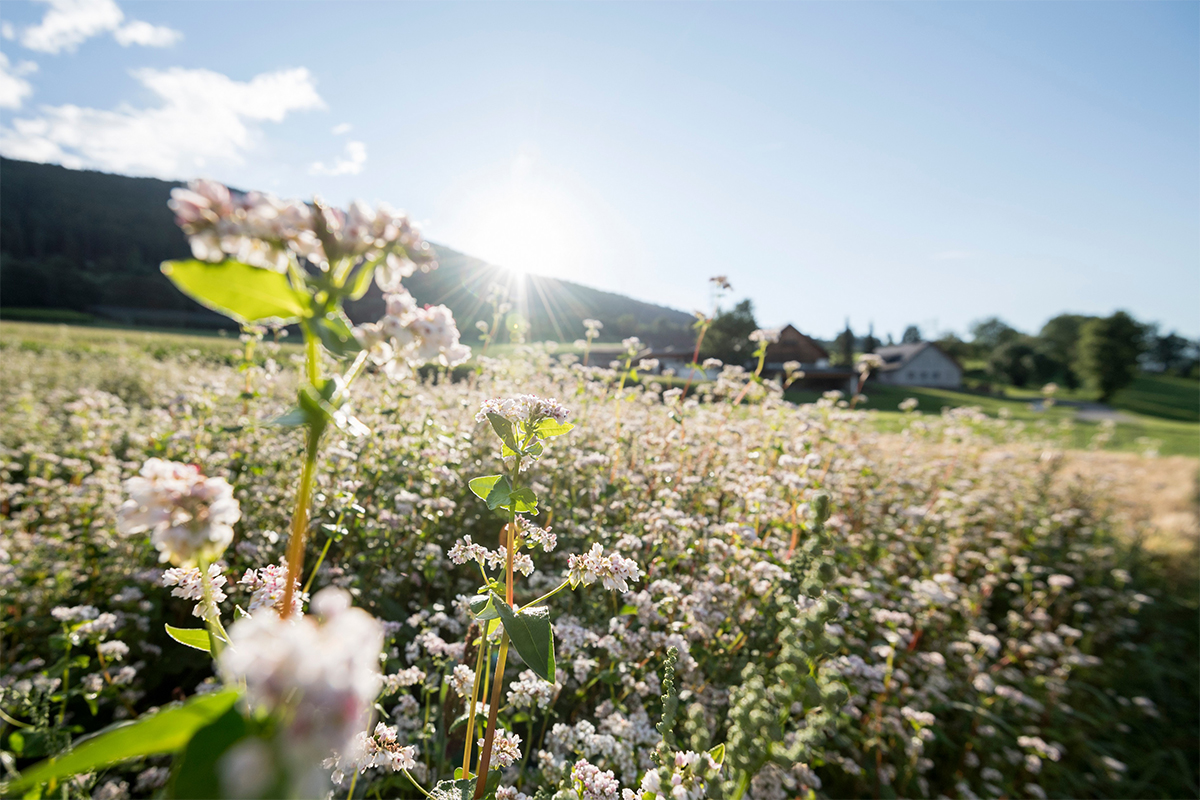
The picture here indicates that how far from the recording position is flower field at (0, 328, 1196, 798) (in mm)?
1862

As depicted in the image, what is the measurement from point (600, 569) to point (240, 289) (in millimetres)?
1074

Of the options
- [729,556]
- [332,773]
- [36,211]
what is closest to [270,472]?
[332,773]

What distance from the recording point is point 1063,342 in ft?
217

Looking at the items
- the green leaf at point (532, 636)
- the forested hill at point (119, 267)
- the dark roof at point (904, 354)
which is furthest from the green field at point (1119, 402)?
the green leaf at point (532, 636)

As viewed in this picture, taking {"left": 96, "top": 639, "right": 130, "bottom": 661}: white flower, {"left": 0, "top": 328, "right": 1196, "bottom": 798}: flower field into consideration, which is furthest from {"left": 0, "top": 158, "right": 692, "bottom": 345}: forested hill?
{"left": 96, "top": 639, "right": 130, "bottom": 661}: white flower

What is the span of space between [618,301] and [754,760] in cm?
5791

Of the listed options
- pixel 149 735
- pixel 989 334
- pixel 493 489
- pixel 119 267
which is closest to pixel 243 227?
pixel 149 735

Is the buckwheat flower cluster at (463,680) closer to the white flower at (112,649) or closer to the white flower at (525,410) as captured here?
the white flower at (525,410)

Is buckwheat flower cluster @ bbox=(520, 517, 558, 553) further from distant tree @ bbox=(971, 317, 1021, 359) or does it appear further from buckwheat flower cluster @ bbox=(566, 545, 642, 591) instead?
distant tree @ bbox=(971, 317, 1021, 359)

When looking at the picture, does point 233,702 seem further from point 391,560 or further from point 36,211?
point 36,211

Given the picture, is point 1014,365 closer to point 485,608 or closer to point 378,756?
point 485,608

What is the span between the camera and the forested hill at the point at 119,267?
135ft

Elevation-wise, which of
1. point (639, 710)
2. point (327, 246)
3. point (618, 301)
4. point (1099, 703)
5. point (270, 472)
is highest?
point (618, 301)

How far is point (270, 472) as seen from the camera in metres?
3.57
